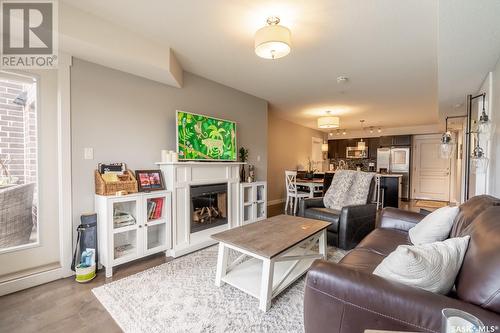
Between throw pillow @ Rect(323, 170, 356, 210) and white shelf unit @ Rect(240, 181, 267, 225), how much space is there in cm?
115

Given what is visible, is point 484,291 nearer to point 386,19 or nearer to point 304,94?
point 386,19

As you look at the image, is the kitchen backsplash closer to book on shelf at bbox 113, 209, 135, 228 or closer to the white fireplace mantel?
the white fireplace mantel

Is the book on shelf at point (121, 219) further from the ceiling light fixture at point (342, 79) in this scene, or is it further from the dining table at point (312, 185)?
the dining table at point (312, 185)

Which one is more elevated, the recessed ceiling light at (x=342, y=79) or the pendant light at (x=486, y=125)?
the recessed ceiling light at (x=342, y=79)

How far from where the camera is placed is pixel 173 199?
2.78 metres

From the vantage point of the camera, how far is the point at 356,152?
8.30 m

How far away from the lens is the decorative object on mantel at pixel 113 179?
2.35 meters

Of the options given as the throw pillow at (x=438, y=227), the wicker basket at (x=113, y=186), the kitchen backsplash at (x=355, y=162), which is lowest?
the throw pillow at (x=438, y=227)

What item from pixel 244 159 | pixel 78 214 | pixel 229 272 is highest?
pixel 244 159

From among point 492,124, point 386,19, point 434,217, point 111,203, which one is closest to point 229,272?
point 111,203

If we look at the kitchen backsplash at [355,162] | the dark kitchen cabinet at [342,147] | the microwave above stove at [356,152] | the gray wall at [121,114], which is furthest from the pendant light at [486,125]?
the dark kitchen cabinet at [342,147]

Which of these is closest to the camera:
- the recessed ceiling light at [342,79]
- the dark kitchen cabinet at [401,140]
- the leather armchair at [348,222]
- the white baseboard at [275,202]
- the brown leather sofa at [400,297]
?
the brown leather sofa at [400,297]

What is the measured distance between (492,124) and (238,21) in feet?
9.35
